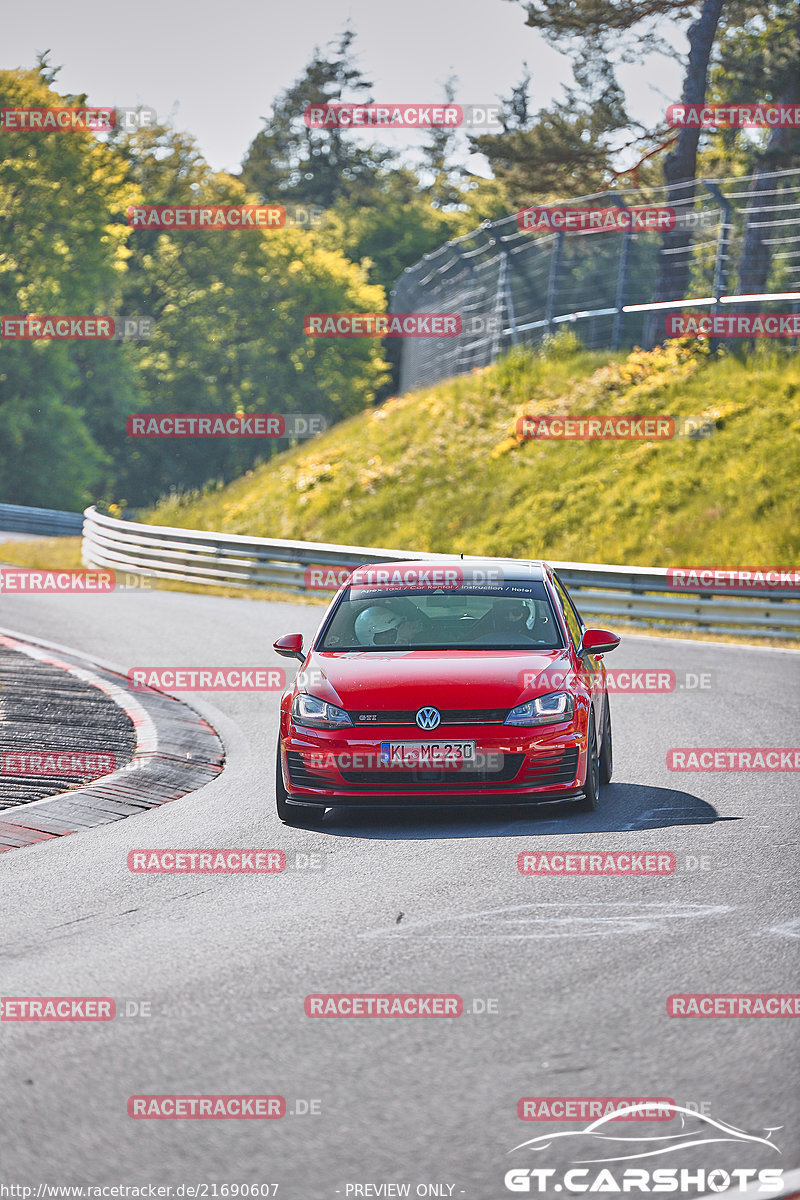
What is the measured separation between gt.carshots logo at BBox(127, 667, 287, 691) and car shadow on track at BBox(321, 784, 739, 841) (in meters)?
5.93

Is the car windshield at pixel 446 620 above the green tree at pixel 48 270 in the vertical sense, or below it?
below

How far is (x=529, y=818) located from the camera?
906cm

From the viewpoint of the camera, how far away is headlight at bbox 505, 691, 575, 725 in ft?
28.5

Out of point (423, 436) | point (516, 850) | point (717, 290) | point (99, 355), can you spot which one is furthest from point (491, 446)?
point (99, 355)

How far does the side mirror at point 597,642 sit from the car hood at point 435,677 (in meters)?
0.40

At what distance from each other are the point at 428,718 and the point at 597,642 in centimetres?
161

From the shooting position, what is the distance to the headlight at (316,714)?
28.7 feet

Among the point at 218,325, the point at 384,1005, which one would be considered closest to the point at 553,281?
the point at 384,1005

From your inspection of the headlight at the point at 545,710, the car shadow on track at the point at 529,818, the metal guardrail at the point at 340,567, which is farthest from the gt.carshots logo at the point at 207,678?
the headlight at the point at 545,710

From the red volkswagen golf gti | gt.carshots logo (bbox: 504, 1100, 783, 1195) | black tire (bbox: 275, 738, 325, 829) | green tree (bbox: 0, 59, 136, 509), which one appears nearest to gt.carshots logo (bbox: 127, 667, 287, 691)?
the red volkswagen golf gti

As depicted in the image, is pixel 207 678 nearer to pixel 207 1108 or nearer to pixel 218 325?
pixel 207 1108

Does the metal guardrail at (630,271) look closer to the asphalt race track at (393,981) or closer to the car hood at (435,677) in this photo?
the car hood at (435,677)

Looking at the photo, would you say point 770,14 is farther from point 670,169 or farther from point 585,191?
point 585,191

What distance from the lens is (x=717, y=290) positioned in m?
30.2
